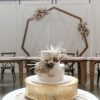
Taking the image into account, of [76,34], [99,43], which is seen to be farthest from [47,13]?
[99,43]

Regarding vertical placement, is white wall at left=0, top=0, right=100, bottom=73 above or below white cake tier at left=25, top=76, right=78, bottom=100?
above

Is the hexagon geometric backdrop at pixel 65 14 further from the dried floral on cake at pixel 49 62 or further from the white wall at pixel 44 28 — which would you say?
the dried floral on cake at pixel 49 62

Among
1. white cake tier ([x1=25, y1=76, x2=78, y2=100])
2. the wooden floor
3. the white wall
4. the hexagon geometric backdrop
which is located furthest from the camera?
the white wall

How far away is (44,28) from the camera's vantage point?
7.95 metres

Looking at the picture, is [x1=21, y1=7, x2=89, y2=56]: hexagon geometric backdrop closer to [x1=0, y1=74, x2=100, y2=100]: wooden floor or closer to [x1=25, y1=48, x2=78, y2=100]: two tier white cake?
[x1=0, y1=74, x2=100, y2=100]: wooden floor

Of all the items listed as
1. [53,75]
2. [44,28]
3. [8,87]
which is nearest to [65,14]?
[44,28]

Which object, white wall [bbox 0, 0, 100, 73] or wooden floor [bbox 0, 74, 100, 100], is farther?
white wall [bbox 0, 0, 100, 73]

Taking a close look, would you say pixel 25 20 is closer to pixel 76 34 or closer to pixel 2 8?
pixel 2 8

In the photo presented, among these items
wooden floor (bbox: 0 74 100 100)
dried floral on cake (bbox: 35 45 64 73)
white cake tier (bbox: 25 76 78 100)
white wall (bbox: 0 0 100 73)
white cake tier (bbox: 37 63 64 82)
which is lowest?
wooden floor (bbox: 0 74 100 100)

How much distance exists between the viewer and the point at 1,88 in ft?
19.4

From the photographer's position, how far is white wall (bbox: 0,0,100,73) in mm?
7805

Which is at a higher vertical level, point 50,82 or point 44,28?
point 44,28

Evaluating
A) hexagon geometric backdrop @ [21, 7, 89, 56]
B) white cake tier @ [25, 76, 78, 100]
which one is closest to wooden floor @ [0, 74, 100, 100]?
hexagon geometric backdrop @ [21, 7, 89, 56]

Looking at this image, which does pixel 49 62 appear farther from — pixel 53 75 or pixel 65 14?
pixel 65 14
